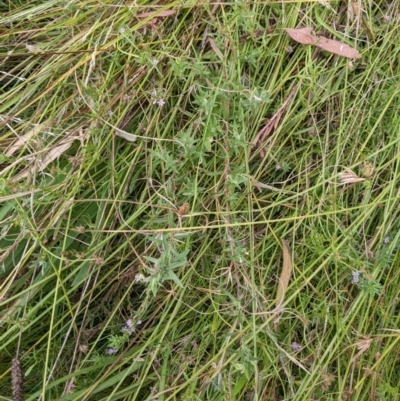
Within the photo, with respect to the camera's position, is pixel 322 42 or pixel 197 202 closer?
pixel 197 202

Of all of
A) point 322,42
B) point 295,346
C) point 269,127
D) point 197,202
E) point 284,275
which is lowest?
point 295,346

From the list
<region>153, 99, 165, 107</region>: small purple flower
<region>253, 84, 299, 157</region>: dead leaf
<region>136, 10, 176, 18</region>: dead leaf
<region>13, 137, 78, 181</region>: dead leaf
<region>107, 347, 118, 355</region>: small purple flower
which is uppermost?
<region>136, 10, 176, 18</region>: dead leaf

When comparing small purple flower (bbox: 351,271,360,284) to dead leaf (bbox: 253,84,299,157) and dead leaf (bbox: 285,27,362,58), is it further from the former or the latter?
dead leaf (bbox: 285,27,362,58)

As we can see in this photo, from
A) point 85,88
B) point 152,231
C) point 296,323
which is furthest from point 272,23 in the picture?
point 296,323

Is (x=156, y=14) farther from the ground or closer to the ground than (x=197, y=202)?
farther from the ground

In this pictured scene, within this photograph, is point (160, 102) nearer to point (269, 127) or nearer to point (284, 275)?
point (269, 127)

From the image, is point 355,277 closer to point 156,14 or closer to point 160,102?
point 160,102

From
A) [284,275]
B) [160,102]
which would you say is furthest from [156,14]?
[284,275]

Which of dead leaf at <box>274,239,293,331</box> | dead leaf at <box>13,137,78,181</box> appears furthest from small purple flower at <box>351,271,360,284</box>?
dead leaf at <box>13,137,78,181</box>
